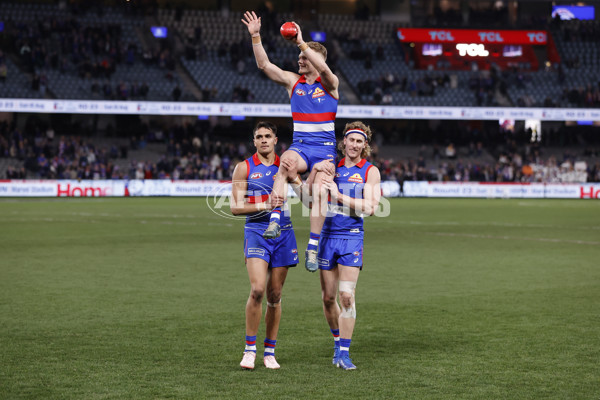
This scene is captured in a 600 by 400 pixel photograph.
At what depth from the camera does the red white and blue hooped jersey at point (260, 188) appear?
719cm

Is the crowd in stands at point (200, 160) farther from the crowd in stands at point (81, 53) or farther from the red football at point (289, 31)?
the red football at point (289, 31)

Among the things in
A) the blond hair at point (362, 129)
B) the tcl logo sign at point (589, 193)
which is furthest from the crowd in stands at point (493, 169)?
the blond hair at point (362, 129)

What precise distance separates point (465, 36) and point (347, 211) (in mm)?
49207

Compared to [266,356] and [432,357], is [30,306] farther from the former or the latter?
[432,357]

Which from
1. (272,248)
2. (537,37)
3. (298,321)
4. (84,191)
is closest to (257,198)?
(272,248)

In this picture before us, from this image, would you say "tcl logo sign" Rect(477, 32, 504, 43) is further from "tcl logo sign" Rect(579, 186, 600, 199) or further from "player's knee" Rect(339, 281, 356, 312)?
"player's knee" Rect(339, 281, 356, 312)

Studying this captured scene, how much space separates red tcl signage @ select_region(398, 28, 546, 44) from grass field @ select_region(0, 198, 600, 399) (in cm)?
3515

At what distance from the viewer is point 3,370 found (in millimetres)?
6949

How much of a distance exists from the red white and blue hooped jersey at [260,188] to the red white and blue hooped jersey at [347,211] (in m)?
0.41

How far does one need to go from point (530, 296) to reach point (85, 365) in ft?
22.8

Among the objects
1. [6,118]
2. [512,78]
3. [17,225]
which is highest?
[512,78]

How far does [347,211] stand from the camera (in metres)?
7.27

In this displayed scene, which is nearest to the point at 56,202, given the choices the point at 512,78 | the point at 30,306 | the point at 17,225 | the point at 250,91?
the point at 17,225

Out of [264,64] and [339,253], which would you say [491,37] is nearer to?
[264,64]
